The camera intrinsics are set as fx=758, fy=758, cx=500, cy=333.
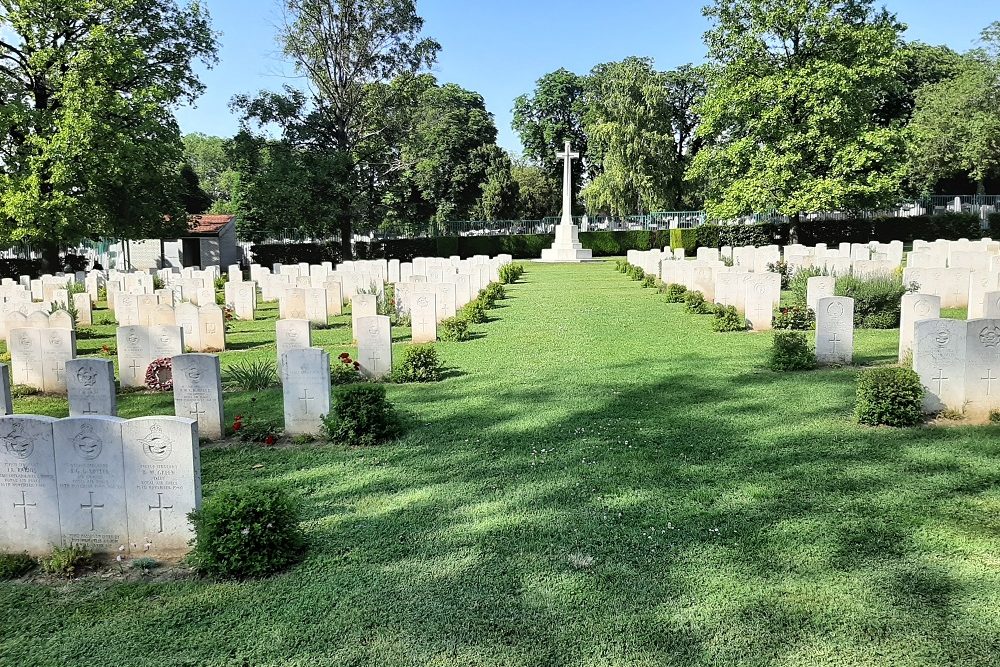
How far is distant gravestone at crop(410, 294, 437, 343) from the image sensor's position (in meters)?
14.0

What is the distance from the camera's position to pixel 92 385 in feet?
25.5

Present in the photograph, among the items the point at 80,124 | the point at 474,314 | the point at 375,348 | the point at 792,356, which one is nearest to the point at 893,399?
the point at 792,356

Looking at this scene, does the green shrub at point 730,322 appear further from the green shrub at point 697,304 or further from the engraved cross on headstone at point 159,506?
the engraved cross on headstone at point 159,506

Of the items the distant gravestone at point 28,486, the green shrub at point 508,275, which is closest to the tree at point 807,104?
the green shrub at point 508,275

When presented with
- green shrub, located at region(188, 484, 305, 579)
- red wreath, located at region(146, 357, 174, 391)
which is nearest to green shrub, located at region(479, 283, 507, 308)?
red wreath, located at region(146, 357, 174, 391)

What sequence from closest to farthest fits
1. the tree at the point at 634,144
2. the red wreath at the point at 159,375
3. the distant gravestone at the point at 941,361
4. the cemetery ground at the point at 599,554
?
the cemetery ground at the point at 599,554 → the distant gravestone at the point at 941,361 → the red wreath at the point at 159,375 → the tree at the point at 634,144

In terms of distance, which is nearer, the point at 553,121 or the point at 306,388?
the point at 306,388

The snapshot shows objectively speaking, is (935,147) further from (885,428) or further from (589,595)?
(589,595)

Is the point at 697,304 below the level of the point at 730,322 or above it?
above

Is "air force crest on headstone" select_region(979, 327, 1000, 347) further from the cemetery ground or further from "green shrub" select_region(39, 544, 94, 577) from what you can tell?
"green shrub" select_region(39, 544, 94, 577)

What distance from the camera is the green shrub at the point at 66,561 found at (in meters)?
4.86

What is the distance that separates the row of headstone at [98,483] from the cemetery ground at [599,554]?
315 mm

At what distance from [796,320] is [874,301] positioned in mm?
1385

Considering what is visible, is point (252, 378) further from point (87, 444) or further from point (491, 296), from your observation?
point (491, 296)
